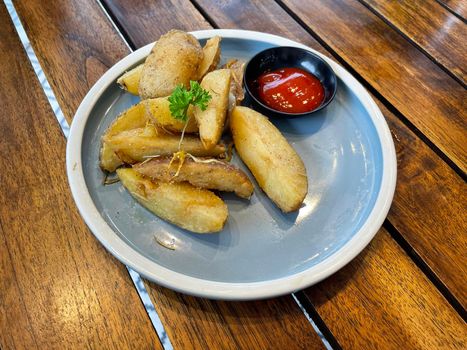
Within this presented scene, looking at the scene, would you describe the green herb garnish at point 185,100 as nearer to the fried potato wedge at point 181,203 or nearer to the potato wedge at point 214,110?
the potato wedge at point 214,110

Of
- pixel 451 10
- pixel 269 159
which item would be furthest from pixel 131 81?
pixel 451 10

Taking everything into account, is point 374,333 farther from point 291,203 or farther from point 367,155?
point 367,155

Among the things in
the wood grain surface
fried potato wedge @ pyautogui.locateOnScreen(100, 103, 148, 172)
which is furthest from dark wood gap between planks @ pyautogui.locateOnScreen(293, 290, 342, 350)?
the wood grain surface

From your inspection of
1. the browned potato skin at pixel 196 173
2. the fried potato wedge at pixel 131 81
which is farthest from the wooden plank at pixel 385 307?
the fried potato wedge at pixel 131 81

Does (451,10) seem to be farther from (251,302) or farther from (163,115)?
(251,302)

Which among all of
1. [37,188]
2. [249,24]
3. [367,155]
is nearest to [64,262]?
[37,188]

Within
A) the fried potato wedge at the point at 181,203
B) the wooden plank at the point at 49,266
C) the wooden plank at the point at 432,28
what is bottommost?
the wooden plank at the point at 49,266

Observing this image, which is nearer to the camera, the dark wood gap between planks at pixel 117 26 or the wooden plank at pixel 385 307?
the wooden plank at pixel 385 307
